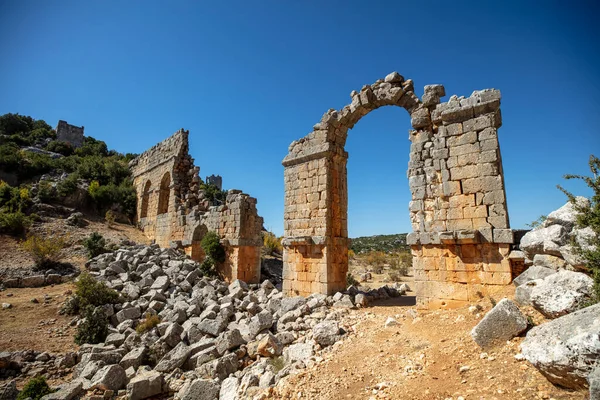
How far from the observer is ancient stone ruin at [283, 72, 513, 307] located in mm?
6121

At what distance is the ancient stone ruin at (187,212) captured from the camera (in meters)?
Result: 12.0

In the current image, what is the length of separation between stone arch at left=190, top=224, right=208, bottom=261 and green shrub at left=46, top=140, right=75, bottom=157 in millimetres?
23846

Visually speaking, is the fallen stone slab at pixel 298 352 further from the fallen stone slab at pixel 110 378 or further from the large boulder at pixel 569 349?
the large boulder at pixel 569 349

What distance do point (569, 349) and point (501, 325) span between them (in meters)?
1.38

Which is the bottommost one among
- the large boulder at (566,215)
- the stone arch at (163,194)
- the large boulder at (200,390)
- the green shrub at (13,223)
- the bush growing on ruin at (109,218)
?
the large boulder at (200,390)

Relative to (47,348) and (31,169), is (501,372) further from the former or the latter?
(31,169)

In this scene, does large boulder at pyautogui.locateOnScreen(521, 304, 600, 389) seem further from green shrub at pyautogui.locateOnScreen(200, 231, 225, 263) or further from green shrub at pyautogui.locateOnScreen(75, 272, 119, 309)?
green shrub at pyautogui.locateOnScreen(200, 231, 225, 263)

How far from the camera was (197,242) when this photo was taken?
1428 centimetres

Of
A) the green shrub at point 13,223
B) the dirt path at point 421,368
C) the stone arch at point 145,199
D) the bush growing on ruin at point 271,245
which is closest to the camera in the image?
the dirt path at point 421,368

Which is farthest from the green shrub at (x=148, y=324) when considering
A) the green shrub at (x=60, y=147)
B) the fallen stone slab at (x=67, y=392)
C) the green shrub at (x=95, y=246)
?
the green shrub at (x=60, y=147)

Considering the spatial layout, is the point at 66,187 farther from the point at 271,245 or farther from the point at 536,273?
the point at 536,273

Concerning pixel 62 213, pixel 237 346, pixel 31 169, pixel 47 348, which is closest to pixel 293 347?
pixel 237 346

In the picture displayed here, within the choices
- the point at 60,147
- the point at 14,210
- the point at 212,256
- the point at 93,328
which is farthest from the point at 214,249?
the point at 60,147

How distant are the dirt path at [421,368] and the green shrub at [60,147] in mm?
33873
